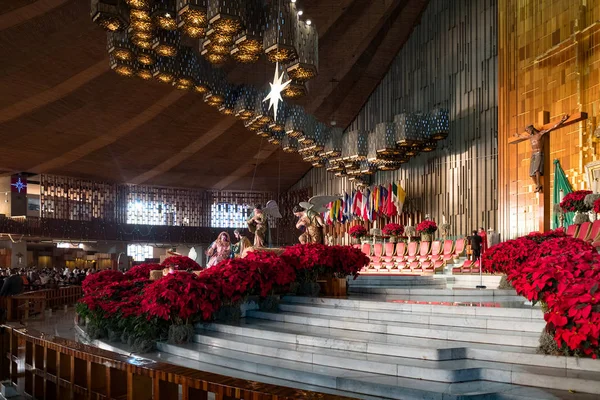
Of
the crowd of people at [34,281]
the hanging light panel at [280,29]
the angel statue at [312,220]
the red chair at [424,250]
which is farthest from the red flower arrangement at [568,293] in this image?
the crowd of people at [34,281]

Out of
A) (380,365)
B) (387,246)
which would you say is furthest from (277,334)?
(387,246)

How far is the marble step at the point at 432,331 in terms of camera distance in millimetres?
4898

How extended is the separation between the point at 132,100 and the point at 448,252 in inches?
384

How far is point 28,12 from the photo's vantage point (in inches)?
468

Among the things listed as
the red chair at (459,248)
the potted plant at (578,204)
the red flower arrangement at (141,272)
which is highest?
the potted plant at (578,204)

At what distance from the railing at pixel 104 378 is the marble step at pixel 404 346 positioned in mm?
1787

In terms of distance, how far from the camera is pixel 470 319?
5.49 metres

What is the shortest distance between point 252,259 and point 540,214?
686 centimetres

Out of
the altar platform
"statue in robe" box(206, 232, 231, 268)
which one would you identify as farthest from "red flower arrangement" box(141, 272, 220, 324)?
"statue in robe" box(206, 232, 231, 268)

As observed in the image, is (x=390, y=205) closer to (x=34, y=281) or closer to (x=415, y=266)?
(x=415, y=266)

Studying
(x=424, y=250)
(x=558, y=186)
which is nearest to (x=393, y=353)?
(x=558, y=186)

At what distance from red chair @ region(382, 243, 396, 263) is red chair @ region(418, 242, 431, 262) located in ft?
3.16

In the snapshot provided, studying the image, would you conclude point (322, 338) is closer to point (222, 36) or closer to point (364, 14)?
point (222, 36)

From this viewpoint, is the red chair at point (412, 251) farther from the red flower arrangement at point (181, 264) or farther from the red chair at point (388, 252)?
the red flower arrangement at point (181, 264)
